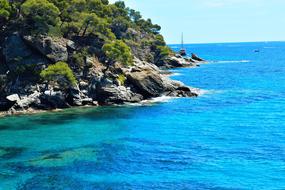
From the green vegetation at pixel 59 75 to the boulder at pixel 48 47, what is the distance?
6.32m

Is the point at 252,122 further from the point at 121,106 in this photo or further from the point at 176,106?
the point at 121,106

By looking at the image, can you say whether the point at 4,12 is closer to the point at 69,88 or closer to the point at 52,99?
the point at 69,88

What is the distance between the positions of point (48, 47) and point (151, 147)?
48.8 meters

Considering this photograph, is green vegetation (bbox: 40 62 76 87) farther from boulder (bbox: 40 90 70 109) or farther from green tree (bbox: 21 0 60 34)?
green tree (bbox: 21 0 60 34)

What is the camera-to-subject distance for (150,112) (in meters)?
89.7

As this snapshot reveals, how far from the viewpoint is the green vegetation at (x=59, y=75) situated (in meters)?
91.8

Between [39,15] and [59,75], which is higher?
[39,15]

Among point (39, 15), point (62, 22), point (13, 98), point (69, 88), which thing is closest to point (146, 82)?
point (69, 88)

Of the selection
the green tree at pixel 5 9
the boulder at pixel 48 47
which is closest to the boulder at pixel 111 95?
the boulder at pixel 48 47

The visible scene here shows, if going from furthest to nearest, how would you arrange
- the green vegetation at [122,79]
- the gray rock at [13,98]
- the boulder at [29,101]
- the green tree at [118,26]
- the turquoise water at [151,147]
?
the green tree at [118,26] < the green vegetation at [122,79] < the boulder at [29,101] < the gray rock at [13,98] < the turquoise water at [151,147]

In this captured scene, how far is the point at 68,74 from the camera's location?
3625 inches

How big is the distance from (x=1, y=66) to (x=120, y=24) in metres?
89.1

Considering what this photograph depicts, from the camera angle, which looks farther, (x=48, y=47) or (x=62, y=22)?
(x=62, y=22)

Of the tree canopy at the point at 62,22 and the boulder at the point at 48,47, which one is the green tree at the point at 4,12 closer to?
the tree canopy at the point at 62,22
